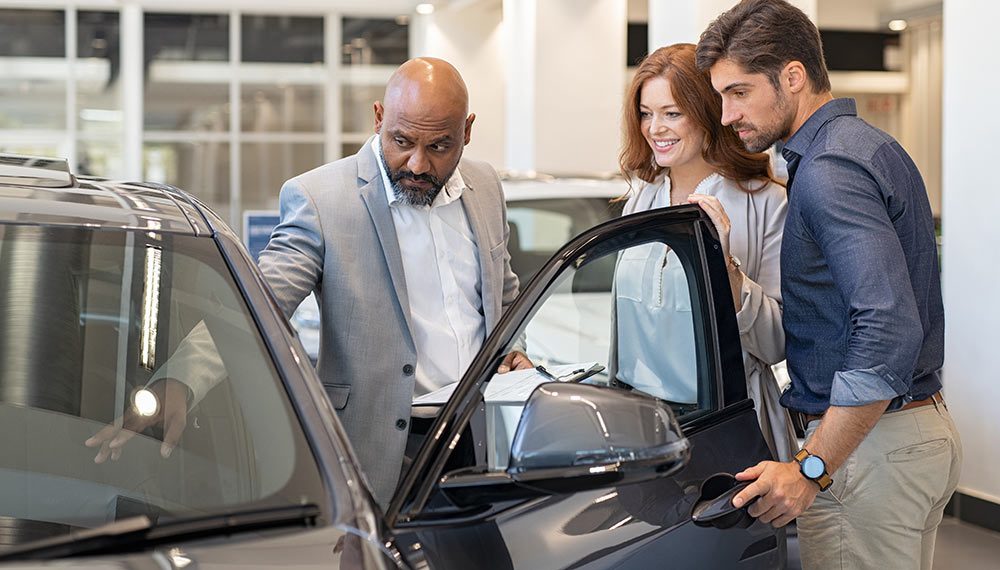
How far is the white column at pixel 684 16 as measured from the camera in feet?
20.2

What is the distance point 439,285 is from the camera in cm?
253

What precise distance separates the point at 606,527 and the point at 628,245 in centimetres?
45

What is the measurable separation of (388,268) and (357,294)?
3.2 inches

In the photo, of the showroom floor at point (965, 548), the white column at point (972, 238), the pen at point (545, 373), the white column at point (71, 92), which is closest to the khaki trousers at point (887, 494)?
the pen at point (545, 373)

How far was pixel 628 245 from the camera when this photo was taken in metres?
1.98

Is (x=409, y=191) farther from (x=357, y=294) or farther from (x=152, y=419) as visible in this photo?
(x=152, y=419)

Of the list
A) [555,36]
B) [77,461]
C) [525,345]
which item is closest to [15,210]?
[77,461]

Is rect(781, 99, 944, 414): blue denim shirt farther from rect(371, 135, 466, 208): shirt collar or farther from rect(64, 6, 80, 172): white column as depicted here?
rect(64, 6, 80, 172): white column

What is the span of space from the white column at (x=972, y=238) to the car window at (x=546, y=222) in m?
1.63

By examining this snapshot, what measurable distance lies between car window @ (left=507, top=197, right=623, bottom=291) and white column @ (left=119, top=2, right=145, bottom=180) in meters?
9.32

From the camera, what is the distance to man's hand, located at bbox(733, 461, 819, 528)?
1.96 m

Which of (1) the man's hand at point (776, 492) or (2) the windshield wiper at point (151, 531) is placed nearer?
(2) the windshield wiper at point (151, 531)

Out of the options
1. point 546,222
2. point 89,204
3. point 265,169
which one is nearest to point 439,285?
point 89,204

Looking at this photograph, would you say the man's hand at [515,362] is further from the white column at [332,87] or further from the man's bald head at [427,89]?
the white column at [332,87]
